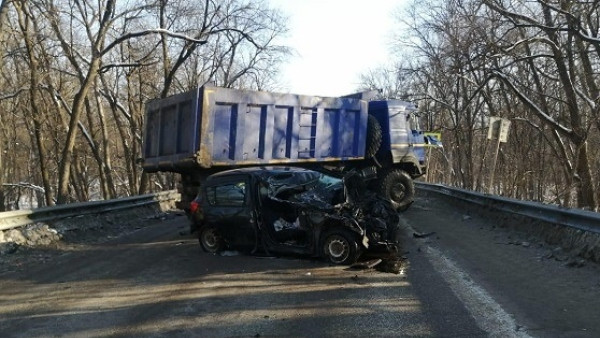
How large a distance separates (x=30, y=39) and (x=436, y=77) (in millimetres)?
24975

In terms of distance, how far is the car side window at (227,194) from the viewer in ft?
29.9

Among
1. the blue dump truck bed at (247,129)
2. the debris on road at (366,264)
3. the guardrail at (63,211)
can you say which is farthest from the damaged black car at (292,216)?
the guardrail at (63,211)

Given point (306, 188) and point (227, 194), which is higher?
point (306, 188)

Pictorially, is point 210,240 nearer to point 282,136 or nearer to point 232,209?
point 232,209

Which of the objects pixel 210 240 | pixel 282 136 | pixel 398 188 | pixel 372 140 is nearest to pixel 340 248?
pixel 210 240

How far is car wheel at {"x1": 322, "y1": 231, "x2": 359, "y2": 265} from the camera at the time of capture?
26.5 ft

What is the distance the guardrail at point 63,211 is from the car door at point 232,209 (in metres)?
3.67

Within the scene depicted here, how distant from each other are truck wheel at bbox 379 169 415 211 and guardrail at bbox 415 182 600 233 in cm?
162

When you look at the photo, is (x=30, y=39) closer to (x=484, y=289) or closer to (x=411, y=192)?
(x=411, y=192)

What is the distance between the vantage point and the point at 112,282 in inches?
296

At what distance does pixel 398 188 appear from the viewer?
51.6 ft

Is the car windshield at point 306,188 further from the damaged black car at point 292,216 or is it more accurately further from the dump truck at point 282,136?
the dump truck at point 282,136

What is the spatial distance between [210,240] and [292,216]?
1720 mm

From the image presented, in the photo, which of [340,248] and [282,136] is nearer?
[340,248]
